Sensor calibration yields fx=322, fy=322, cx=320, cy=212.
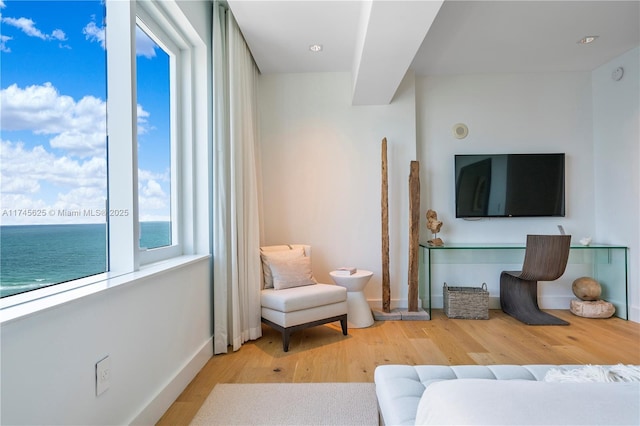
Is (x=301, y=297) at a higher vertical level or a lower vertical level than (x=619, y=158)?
lower

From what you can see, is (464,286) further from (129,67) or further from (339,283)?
(129,67)

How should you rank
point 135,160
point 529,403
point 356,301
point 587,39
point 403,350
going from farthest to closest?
point 356,301 < point 587,39 < point 403,350 < point 135,160 < point 529,403

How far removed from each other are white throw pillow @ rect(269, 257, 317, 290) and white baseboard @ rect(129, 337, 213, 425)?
2.45 ft

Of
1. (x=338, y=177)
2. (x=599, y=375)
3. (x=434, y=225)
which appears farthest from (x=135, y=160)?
(x=434, y=225)

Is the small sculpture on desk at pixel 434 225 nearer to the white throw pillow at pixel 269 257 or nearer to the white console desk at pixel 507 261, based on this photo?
the white console desk at pixel 507 261

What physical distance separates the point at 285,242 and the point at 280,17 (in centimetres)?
217

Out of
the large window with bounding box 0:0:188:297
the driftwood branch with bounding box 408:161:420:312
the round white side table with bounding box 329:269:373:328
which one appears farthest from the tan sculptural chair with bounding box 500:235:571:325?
the large window with bounding box 0:0:188:297

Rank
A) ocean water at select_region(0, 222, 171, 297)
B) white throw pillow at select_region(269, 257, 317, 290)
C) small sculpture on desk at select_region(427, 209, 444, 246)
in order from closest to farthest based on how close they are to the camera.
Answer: ocean water at select_region(0, 222, 171, 297) → white throw pillow at select_region(269, 257, 317, 290) → small sculpture on desk at select_region(427, 209, 444, 246)

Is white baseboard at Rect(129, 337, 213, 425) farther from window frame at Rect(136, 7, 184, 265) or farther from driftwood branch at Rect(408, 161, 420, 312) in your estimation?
driftwood branch at Rect(408, 161, 420, 312)

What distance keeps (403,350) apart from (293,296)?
3.20ft

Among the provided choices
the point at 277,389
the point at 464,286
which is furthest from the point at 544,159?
the point at 277,389

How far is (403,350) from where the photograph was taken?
2561 mm

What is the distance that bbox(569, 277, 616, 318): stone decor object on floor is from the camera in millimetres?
3350

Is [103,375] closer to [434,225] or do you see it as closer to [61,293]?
[61,293]
